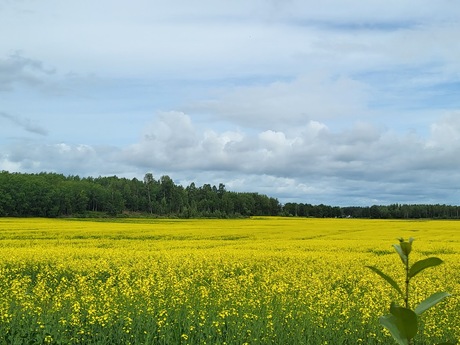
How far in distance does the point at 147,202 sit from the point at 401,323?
12742 cm

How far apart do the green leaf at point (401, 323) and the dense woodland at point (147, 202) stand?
10099 centimetres

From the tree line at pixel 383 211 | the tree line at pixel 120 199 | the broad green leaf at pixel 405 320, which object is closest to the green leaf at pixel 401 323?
the broad green leaf at pixel 405 320

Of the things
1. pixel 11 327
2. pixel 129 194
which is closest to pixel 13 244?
pixel 11 327

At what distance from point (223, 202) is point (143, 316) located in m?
118

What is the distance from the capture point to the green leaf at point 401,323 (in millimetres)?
1570

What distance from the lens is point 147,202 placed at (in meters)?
127

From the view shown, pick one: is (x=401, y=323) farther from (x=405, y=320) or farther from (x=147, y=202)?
(x=147, y=202)

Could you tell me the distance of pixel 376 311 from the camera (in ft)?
34.6

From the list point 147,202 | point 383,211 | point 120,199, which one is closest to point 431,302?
point 120,199

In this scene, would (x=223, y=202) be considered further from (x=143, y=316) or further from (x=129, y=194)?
(x=143, y=316)

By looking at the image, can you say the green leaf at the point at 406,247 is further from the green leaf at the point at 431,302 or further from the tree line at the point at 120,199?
the tree line at the point at 120,199

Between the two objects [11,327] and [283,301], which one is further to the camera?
[283,301]

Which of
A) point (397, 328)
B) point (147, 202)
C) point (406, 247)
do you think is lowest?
point (397, 328)

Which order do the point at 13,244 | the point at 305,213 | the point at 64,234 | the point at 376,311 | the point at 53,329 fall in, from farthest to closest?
the point at 305,213, the point at 64,234, the point at 13,244, the point at 376,311, the point at 53,329
